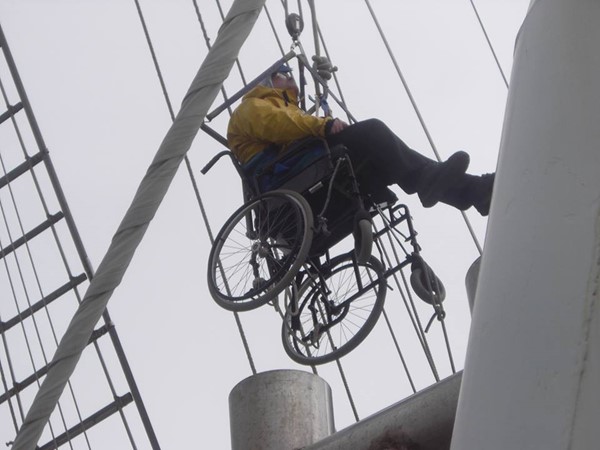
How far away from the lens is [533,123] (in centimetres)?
142

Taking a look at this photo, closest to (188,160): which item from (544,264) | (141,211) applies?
(141,211)

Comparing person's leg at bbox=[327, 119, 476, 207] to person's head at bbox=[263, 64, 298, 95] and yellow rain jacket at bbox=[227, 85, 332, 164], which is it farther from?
person's head at bbox=[263, 64, 298, 95]

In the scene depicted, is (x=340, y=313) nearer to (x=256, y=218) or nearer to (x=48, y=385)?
(x=256, y=218)

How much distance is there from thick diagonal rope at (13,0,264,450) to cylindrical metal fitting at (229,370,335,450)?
1.02 m

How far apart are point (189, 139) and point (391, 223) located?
1.70 metres

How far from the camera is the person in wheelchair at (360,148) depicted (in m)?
3.99

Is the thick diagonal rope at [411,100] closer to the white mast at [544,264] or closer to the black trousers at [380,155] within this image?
the black trousers at [380,155]

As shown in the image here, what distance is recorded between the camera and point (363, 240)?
398 centimetres

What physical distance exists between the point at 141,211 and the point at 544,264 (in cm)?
143

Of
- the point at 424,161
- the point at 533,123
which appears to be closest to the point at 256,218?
the point at 424,161

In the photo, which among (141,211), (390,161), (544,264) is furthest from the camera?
(390,161)

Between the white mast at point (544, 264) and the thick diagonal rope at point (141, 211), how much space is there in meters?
1.21

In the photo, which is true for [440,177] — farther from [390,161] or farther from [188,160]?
[188,160]

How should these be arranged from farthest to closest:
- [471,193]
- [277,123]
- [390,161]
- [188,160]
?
[188,160]
[277,123]
[390,161]
[471,193]
